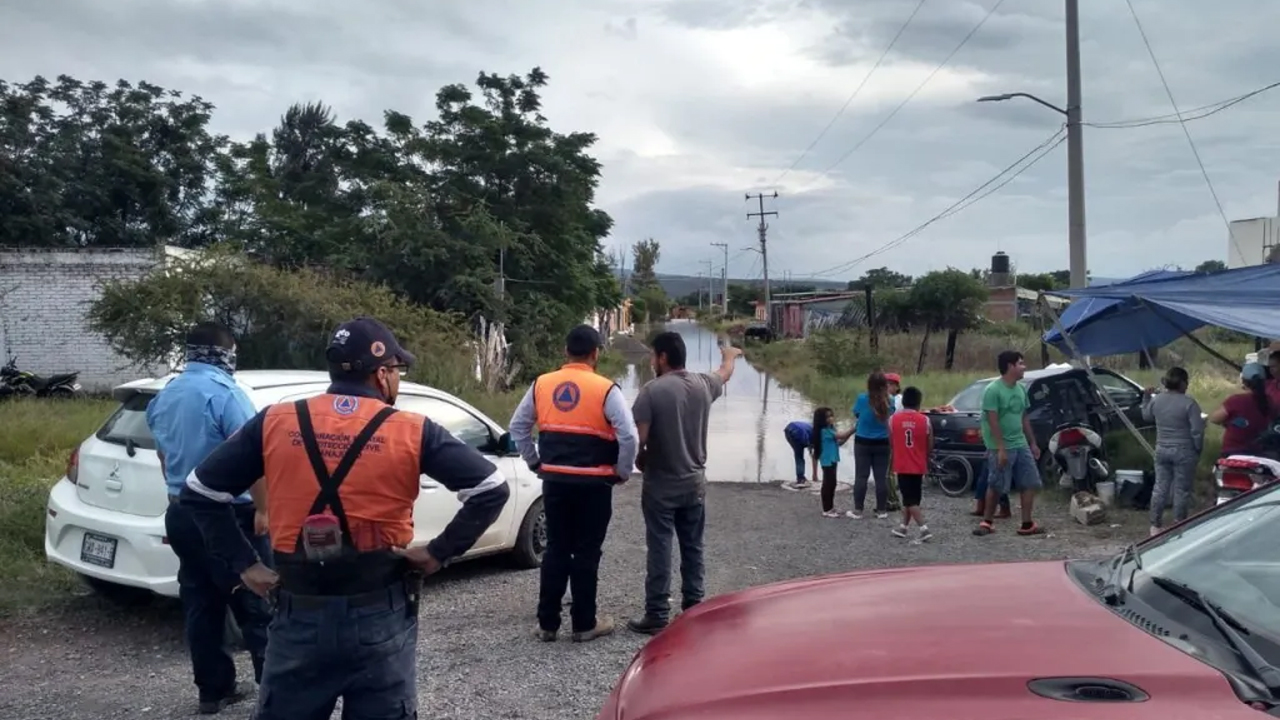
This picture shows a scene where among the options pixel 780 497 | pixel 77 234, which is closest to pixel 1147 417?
pixel 780 497

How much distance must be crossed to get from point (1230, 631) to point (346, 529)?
2406mm

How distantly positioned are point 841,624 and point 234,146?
121 feet

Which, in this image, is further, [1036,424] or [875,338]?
[875,338]

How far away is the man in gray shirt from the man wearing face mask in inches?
123

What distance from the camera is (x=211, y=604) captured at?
5.03m

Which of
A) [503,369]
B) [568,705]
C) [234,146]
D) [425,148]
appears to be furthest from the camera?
[234,146]

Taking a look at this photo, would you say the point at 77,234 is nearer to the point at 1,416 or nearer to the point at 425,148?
the point at 425,148

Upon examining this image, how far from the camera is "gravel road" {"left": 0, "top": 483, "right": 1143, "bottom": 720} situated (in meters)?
5.28

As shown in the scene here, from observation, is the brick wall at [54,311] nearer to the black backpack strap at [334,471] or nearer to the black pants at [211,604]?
the black pants at [211,604]

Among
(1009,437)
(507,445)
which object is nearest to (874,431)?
(1009,437)

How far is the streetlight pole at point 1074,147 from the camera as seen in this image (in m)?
16.2

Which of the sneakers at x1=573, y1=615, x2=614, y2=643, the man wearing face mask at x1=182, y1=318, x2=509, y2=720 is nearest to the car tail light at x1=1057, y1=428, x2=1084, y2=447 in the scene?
the sneakers at x1=573, y1=615, x2=614, y2=643

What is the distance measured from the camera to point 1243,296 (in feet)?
32.7

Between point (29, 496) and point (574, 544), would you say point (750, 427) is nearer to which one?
point (29, 496)
